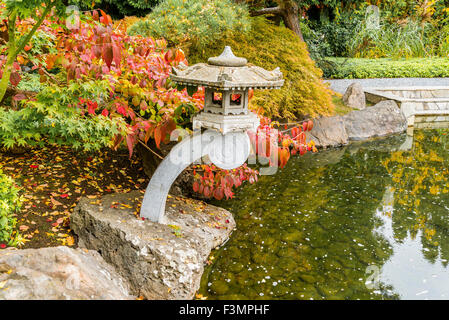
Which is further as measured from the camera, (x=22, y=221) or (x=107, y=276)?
(x=22, y=221)

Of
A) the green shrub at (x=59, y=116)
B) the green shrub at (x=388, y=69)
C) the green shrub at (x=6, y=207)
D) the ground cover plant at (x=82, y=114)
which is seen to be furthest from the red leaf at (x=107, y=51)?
the green shrub at (x=388, y=69)

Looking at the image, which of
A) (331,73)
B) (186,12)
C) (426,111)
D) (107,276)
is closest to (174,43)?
(186,12)

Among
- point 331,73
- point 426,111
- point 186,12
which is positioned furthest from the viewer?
point 331,73

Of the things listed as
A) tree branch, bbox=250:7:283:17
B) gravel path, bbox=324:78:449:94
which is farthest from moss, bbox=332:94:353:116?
tree branch, bbox=250:7:283:17

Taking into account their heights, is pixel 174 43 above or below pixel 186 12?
below

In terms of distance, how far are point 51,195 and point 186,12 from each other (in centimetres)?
340

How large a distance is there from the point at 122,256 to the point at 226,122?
1569mm

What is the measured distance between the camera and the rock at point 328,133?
28.2 feet

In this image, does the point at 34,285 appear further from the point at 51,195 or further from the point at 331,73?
the point at 331,73

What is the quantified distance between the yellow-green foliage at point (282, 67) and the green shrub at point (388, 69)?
15.7 feet

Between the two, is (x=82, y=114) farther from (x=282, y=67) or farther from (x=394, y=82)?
(x=394, y=82)

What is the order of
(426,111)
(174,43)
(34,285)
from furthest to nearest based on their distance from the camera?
(426,111) → (174,43) → (34,285)

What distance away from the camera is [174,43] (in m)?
6.77
